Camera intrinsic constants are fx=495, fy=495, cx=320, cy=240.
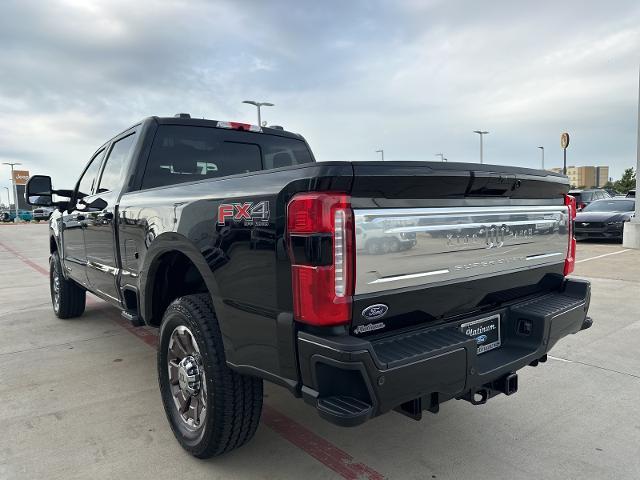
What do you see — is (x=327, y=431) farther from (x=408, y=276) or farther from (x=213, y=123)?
(x=213, y=123)

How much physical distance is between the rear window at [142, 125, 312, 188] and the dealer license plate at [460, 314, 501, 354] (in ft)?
7.32

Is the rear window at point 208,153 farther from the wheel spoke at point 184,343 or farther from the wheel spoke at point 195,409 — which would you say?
the wheel spoke at point 195,409

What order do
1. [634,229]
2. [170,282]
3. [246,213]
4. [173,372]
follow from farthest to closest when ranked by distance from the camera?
[634,229] → [170,282] → [173,372] → [246,213]

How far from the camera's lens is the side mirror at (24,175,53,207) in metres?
4.54

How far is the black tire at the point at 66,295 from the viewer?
5863mm

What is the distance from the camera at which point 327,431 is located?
3023mm

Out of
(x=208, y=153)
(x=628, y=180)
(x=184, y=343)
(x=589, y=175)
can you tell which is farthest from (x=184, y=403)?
(x=589, y=175)

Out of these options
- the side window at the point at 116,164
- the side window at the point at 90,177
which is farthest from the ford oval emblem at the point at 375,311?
the side window at the point at 90,177

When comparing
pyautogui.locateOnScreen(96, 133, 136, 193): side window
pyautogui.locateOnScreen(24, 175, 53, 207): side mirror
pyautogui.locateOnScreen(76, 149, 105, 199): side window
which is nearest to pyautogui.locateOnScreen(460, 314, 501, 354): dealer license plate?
pyautogui.locateOnScreen(96, 133, 136, 193): side window

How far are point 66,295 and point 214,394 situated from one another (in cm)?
424

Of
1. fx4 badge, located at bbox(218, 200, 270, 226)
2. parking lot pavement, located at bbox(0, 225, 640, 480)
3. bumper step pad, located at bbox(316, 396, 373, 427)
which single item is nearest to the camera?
bumper step pad, located at bbox(316, 396, 373, 427)

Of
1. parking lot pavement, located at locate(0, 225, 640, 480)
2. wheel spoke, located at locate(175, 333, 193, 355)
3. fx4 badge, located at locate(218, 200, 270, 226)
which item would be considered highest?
fx4 badge, located at locate(218, 200, 270, 226)

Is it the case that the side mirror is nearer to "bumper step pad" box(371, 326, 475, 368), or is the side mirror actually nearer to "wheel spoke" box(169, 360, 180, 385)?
"wheel spoke" box(169, 360, 180, 385)

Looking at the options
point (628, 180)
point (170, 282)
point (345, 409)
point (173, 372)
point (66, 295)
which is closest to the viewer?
point (345, 409)
